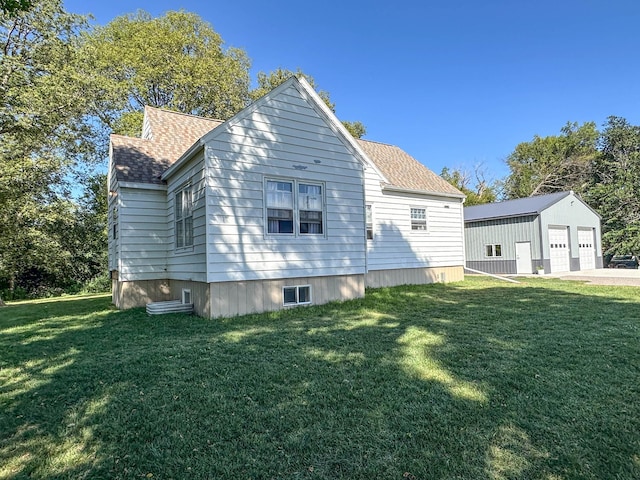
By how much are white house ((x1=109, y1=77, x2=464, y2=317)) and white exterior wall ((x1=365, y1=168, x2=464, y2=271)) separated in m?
3.27

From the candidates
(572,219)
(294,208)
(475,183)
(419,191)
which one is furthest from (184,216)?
(475,183)

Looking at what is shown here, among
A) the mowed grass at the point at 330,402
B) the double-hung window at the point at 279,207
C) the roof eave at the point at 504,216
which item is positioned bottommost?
the mowed grass at the point at 330,402

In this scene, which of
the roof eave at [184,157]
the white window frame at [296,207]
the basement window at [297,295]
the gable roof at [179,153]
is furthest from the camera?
the gable roof at [179,153]

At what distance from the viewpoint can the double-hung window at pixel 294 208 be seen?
867 centimetres

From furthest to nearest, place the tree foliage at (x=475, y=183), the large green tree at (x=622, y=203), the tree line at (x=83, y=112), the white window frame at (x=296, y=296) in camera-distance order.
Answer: the tree foliage at (x=475, y=183) → the large green tree at (x=622, y=203) → the tree line at (x=83, y=112) → the white window frame at (x=296, y=296)

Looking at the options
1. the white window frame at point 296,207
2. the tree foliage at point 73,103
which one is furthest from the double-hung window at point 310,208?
the tree foliage at point 73,103

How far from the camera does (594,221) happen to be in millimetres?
24656

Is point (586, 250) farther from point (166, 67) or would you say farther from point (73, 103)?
point (73, 103)

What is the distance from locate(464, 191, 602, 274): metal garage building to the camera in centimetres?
2092

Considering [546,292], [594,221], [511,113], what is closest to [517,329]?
[546,292]

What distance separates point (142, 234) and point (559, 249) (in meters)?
22.9

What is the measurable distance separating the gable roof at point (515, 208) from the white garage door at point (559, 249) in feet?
5.36

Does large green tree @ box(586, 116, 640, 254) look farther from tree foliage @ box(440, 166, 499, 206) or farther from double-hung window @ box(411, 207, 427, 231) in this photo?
double-hung window @ box(411, 207, 427, 231)

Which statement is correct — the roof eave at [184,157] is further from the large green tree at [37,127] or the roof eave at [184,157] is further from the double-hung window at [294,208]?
the large green tree at [37,127]
